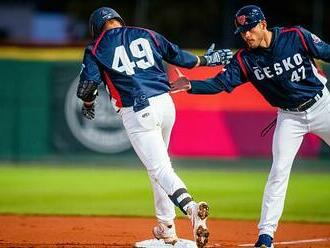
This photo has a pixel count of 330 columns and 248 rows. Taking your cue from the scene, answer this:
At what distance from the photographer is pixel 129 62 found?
7328mm

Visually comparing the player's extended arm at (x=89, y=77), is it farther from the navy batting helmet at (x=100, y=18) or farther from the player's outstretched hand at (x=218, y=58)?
the player's outstretched hand at (x=218, y=58)

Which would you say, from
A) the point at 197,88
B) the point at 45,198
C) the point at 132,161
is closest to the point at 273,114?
the point at 132,161

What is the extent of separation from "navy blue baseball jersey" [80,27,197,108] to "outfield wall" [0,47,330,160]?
9394 mm

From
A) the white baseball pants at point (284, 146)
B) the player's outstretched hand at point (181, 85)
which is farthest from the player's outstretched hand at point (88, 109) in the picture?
the white baseball pants at point (284, 146)

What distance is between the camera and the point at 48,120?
17.4m

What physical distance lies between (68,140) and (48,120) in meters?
0.57

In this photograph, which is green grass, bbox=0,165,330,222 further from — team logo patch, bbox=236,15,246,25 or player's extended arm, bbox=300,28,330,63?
team logo patch, bbox=236,15,246,25

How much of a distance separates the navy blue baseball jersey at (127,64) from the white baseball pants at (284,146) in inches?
44.0

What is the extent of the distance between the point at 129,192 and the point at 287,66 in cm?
635

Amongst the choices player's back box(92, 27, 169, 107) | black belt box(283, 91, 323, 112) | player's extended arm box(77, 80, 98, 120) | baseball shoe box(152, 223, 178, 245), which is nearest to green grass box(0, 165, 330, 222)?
baseball shoe box(152, 223, 178, 245)

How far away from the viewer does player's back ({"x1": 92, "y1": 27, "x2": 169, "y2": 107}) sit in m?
7.33

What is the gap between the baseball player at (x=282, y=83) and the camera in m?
7.46

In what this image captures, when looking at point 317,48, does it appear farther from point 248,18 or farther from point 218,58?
point 218,58

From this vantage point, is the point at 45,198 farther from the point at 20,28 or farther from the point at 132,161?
the point at 20,28
